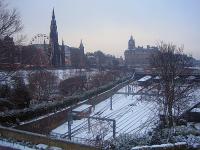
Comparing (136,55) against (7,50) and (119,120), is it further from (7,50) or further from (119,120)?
(7,50)

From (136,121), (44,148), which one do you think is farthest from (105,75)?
(44,148)

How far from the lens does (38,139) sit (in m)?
17.4

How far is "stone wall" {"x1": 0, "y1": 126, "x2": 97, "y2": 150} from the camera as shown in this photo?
1554cm

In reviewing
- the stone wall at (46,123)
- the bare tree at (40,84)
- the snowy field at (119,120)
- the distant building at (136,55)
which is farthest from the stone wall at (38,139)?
the distant building at (136,55)

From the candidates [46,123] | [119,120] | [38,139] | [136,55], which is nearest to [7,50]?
[46,123]

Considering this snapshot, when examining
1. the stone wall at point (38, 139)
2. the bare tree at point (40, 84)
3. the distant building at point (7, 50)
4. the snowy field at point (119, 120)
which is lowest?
the snowy field at point (119, 120)

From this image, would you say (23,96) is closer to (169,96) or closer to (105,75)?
(169,96)

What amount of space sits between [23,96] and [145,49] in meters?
150

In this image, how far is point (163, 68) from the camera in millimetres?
27969

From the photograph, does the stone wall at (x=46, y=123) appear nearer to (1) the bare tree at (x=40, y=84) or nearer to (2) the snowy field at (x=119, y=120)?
(2) the snowy field at (x=119, y=120)

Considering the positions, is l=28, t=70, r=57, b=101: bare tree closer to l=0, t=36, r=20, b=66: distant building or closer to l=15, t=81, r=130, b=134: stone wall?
l=15, t=81, r=130, b=134: stone wall

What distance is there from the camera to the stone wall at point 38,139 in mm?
15539

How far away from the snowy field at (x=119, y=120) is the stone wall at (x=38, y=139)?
7.62 metres

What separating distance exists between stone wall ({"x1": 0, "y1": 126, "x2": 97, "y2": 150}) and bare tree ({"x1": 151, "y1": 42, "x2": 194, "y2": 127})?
10920mm
